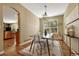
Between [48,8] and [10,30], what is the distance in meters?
0.90

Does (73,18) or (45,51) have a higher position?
(73,18)

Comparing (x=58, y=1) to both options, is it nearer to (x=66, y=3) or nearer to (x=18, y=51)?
(x=66, y=3)

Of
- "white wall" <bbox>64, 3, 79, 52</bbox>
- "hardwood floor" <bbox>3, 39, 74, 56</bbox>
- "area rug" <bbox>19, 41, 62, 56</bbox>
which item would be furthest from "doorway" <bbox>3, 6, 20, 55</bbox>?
"white wall" <bbox>64, 3, 79, 52</bbox>

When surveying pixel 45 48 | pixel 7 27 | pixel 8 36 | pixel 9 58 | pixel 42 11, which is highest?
pixel 42 11

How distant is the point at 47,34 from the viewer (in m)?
2.57

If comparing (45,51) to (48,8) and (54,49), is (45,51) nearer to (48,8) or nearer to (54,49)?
(54,49)

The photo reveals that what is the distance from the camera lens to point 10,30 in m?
2.57

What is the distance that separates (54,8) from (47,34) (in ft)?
1.81

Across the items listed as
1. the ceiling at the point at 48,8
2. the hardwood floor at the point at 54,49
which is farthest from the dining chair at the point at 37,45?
the ceiling at the point at 48,8

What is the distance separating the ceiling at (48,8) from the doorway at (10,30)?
32cm

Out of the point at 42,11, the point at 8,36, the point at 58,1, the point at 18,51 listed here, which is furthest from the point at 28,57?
the point at 58,1

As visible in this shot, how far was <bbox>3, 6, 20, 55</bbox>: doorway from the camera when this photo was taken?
2498mm

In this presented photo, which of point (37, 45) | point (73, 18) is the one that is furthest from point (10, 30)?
point (73, 18)

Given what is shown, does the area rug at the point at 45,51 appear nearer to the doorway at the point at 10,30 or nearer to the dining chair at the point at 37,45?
the dining chair at the point at 37,45
